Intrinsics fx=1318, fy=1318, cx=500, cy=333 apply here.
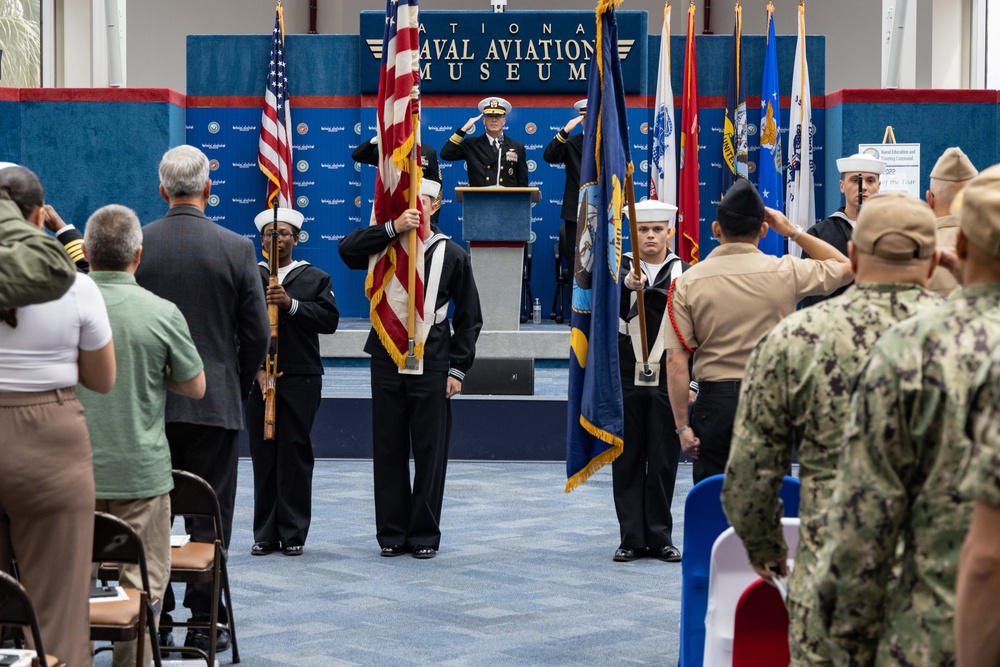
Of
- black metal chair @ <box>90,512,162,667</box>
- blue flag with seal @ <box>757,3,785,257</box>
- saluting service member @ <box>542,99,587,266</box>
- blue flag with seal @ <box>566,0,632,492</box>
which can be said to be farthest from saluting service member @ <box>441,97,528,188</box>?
black metal chair @ <box>90,512,162,667</box>

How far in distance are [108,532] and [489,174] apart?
30.7 ft

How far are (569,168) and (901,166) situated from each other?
309cm

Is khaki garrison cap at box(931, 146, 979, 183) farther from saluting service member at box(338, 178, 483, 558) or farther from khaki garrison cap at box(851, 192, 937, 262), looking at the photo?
khaki garrison cap at box(851, 192, 937, 262)

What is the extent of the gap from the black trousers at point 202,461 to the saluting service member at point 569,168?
7.96m

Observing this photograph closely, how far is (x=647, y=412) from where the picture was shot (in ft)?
18.9

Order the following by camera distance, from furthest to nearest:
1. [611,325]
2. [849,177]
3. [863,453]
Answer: [849,177]
[611,325]
[863,453]

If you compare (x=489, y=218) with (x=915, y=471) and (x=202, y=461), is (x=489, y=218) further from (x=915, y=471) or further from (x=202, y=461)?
(x=915, y=471)

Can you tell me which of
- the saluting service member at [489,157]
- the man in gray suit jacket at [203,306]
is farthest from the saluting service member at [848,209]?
the saluting service member at [489,157]

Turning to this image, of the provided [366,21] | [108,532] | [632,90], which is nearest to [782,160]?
[632,90]

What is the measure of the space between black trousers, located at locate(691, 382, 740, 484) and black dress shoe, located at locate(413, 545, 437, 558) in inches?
66.5

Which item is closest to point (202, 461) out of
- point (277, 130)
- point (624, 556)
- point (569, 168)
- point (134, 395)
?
point (134, 395)

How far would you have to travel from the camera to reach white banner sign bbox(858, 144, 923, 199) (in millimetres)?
12211

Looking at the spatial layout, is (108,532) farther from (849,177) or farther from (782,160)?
(782,160)

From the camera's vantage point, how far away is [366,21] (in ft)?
45.0
